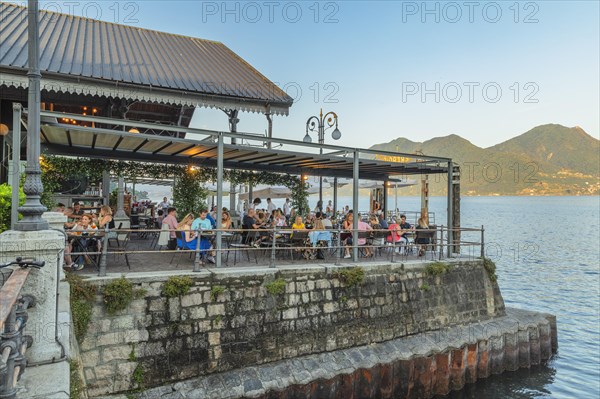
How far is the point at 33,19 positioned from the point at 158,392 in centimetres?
584

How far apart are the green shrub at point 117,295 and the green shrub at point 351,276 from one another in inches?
176

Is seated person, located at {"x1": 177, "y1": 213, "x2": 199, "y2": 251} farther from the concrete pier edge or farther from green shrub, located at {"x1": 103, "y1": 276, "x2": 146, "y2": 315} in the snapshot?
the concrete pier edge

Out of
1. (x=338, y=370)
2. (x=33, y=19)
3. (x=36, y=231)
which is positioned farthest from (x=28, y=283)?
(x=338, y=370)

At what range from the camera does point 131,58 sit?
505 inches

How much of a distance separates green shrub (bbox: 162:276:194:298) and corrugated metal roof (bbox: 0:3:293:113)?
6.28 metres

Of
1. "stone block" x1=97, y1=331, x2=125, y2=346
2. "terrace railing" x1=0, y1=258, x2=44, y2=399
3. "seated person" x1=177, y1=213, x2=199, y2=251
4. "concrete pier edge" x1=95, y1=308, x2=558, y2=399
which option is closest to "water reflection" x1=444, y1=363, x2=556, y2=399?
"concrete pier edge" x1=95, y1=308, x2=558, y2=399

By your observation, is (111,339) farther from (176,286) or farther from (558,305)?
(558,305)

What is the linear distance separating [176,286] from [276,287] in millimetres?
Answer: 2055

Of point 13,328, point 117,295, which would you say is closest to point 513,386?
point 117,295

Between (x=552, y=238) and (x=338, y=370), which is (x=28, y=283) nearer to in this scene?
(x=338, y=370)

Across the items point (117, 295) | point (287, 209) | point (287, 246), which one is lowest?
point (117, 295)

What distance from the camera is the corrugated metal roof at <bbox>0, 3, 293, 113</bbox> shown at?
10.7 m

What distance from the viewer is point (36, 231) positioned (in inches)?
161

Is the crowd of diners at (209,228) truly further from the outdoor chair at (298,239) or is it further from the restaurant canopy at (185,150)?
the restaurant canopy at (185,150)
